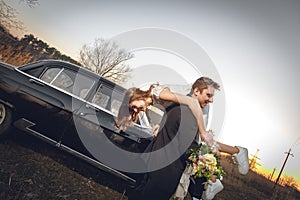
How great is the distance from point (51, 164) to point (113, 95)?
5.83 ft

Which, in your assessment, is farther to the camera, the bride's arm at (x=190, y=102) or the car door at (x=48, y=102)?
the car door at (x=48, y=102)

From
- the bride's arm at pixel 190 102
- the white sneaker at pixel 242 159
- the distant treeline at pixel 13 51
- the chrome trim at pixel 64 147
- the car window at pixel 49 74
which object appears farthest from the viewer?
the distant treeline at pixel 13 51

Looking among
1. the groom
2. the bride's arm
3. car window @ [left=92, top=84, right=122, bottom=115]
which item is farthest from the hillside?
the bride's arm

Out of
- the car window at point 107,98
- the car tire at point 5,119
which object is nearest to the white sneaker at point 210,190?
the car window at point 107,98

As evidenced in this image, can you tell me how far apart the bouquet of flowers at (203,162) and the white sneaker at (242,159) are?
189mm

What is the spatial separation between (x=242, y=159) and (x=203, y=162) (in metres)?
0.31

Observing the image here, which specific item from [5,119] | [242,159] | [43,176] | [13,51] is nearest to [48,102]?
[5,119]

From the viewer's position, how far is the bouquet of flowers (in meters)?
1.71

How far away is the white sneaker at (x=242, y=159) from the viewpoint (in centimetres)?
166

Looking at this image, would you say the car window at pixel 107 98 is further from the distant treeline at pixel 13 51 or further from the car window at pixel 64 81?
the distant treeline at pixel 13 51

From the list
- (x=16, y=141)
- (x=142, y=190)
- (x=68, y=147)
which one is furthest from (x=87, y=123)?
(x=142, y=190)

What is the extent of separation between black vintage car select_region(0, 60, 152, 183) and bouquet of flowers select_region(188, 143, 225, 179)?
1.92 meters

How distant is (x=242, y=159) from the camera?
1.70 metres

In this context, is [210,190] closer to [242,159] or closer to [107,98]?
[242,159]
